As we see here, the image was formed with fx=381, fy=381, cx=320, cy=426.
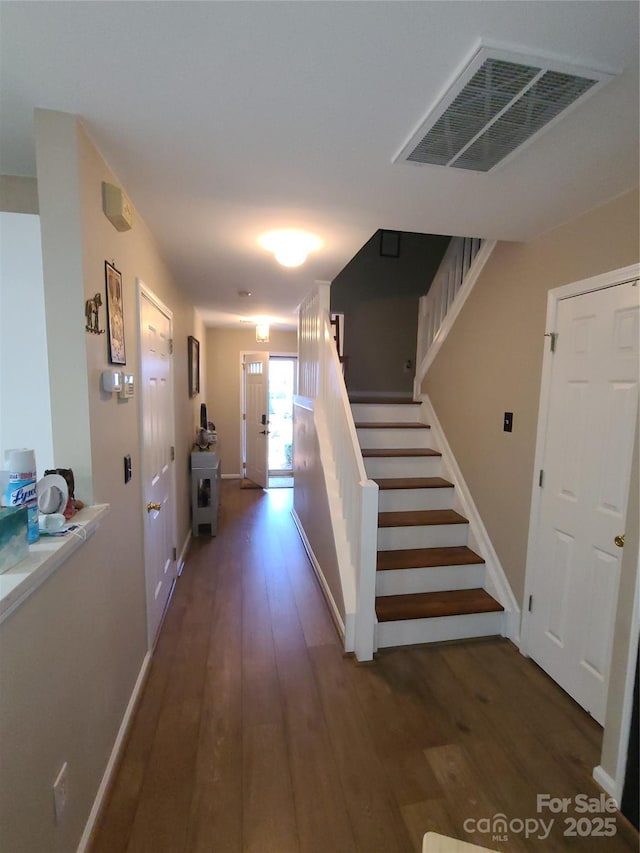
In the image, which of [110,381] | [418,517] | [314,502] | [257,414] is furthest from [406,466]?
[257,414]

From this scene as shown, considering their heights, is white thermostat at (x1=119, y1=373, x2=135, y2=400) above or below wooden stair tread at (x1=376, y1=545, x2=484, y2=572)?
above

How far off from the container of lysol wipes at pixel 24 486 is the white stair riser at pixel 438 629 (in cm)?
190

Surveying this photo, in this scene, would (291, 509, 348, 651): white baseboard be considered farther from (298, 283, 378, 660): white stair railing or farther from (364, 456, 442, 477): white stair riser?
(364, 456, 442, 477): white stair riser

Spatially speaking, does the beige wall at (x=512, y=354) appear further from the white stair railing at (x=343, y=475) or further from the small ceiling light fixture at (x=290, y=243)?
the small ceiling light fixture at (x=290, y=243)

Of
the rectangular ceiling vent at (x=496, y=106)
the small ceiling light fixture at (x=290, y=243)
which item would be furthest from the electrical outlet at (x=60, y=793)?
the small ceiling light fixture at (x=290, y=243)

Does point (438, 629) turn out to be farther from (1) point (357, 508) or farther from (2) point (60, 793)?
→ (2) point (60, 793)

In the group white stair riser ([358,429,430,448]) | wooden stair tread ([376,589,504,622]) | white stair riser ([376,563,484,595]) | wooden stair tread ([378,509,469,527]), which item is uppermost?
white stair riser ([358,429,430,448])

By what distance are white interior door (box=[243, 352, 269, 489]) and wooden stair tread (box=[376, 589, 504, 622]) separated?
373cm

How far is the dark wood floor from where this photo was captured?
1352 mm

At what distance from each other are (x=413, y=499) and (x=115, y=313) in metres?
2.32

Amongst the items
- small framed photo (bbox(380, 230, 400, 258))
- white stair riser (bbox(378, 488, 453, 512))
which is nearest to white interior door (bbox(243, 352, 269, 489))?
small framed photo (bbox(380, 230, 400, 258))

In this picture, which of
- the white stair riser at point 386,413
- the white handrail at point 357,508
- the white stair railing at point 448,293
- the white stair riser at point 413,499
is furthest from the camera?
the white stair riser at point 386,413

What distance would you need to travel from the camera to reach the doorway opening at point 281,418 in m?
6.57

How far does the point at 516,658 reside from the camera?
2246 millimetres
